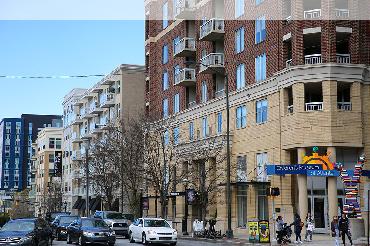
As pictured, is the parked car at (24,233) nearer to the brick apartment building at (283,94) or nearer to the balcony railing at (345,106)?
the brick apartment building at (283,94)

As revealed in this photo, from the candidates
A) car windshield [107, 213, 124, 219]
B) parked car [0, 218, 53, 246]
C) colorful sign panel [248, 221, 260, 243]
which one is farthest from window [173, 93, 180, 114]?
parked car [0, 218, 53, 246]

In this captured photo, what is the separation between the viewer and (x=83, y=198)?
9881 centimetres

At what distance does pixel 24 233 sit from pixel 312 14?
26.1m

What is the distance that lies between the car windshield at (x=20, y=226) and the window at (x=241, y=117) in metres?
25.5

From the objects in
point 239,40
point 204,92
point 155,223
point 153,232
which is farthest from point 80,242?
point 204,92

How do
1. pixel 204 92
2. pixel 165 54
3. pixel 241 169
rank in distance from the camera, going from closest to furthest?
pixel 241 169
pixel 204 92
pixel 165 54

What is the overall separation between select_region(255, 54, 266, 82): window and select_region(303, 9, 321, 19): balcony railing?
5.24 m

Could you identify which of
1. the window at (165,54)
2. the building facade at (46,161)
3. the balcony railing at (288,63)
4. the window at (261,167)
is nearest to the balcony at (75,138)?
the building facade at (46,161)

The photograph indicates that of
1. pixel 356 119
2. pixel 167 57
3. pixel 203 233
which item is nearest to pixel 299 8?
pixel 356 119

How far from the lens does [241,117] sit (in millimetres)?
50156

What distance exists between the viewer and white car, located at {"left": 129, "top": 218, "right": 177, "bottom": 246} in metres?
34.2

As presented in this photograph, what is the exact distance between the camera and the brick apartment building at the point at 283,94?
41500 millimetres

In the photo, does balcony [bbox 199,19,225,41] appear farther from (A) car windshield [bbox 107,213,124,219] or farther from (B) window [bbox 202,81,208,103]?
(A) car windshield [bbox 107,213,124,219]

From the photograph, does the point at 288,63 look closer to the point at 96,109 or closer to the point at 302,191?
the point at 302,191
